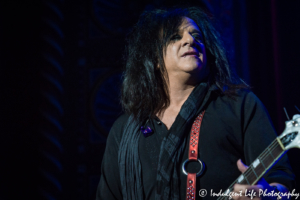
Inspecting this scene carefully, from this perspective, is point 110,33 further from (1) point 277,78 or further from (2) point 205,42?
(1) point 277,78

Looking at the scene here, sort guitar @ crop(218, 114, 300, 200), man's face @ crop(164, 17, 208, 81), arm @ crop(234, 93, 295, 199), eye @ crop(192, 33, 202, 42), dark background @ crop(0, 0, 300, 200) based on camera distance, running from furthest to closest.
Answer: dark background @ crop(0, 0, 300, 200) → eye @ crop(192, 33, 202, 42) → man's face @ crop(164, 17, 208, 81) → arm @ crop(234, 93, 295, 199) → guitar @ crop(218, 114, 300, 200)

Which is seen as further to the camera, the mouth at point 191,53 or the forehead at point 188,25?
the forehead at point 188,25

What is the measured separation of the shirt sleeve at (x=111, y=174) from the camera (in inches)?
59.7

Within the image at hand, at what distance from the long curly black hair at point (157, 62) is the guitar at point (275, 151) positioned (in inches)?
19.9

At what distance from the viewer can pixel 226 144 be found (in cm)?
125

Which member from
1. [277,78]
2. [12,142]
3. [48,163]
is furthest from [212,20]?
[12,142]

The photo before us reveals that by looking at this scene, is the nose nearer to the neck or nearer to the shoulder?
the neck

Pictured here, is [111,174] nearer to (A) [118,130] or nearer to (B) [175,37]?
(A) [118,130]

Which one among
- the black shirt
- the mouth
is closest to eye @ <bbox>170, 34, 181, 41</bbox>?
the mouth

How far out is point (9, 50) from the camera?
2365mm

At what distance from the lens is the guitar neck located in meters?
0.94

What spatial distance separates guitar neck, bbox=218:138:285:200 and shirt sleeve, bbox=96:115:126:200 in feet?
2.38

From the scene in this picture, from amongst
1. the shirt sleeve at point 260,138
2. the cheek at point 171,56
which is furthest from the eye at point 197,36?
the shirt sleeve at point 260,138

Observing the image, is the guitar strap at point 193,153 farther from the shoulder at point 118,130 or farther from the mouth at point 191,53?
the shoulder at point 118,130
